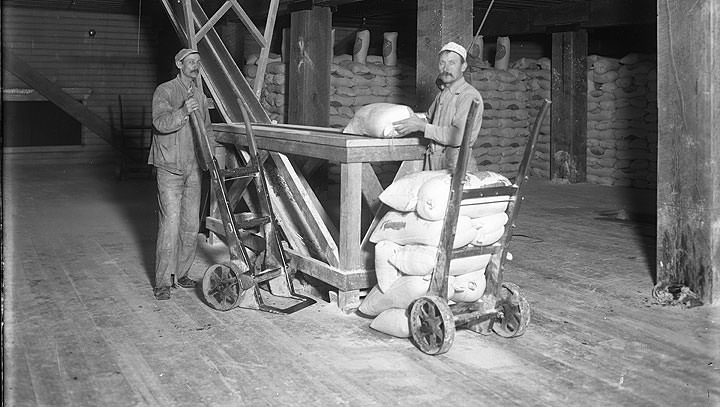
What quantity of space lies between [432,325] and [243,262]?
165 cm

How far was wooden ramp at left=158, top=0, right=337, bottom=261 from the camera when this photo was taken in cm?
573

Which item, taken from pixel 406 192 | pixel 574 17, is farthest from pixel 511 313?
pixel 574 17

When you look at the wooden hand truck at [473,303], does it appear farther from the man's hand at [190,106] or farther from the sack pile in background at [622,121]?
the sack pile in background at [622,121]

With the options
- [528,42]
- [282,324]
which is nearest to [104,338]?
[282,324]

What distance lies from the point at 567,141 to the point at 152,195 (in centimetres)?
643

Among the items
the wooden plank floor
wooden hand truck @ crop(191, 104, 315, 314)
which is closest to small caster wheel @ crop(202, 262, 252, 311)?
wooden hand truck @ crop(191, 104, 315, 314)

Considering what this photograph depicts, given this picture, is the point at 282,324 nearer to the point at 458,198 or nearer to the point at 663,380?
the point at 458,198

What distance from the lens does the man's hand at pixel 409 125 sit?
4988mm

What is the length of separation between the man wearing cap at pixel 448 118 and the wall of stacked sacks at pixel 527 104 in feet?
21.2

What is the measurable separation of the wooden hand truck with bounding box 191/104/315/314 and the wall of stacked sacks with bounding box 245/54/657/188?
5.89 metres

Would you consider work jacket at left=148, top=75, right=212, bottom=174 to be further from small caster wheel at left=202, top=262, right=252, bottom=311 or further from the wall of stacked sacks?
the wall of stacked sacks

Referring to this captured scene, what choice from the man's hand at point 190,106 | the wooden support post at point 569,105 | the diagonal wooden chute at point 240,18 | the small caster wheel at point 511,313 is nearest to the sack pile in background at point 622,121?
the wooden support post at point 569,105

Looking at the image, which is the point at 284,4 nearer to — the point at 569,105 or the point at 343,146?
the point at 569,105

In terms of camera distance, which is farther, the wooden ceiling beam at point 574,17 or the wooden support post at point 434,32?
the wooden ceiling beam at point 574,17
